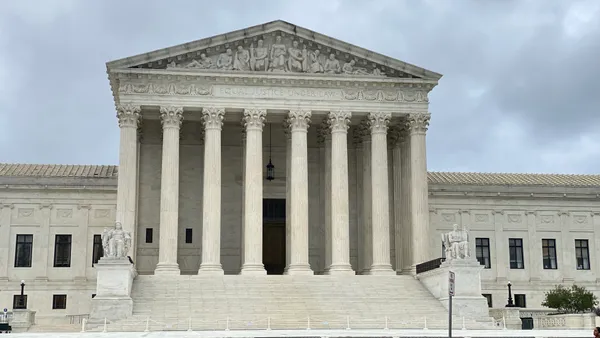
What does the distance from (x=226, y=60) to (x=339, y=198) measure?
1081 centimetres

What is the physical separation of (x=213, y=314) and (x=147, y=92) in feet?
50.9

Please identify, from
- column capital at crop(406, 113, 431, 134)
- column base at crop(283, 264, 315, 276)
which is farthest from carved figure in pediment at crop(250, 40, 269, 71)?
column base at crop(283, 264, 315, 276)

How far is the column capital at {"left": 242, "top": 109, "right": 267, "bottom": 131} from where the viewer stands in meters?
50.0

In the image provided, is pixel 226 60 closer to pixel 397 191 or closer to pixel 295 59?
pixel 295 59

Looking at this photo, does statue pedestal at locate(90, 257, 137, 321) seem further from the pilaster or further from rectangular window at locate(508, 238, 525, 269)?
rectangular window at locate(508, 238, 525, 269)

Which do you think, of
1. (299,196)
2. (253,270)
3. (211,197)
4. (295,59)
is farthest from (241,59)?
(253,270)

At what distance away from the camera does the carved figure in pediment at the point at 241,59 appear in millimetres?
50344

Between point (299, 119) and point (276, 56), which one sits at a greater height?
point (276, 56)

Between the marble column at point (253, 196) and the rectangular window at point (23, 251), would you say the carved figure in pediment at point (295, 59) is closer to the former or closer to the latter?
the marble column at point (253, 196)

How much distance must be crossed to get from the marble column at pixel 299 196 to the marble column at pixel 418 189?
→ 6.58m

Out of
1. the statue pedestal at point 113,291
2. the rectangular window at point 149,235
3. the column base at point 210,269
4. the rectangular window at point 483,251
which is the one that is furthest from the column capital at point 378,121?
the statue pedestal at point 113,291

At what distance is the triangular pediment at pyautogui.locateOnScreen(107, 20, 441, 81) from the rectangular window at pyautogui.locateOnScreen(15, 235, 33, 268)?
14347 millimetres

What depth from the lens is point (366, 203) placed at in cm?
5366

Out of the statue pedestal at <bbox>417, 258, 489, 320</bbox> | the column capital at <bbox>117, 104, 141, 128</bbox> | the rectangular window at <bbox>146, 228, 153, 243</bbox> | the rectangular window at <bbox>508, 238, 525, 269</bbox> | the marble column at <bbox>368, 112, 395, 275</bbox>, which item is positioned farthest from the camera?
the rectangular window at <bbox>508, 238, 525, 269</bbox>
